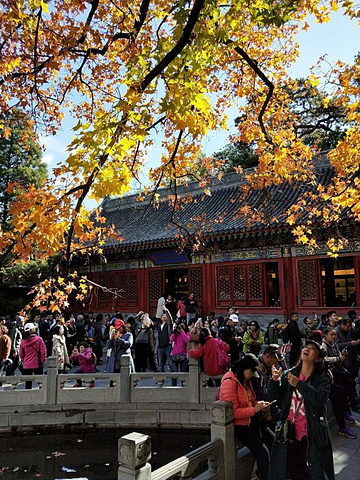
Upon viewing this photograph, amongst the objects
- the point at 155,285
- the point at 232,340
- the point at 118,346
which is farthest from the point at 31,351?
the point at 155,285

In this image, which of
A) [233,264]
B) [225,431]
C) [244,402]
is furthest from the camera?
[233,264]

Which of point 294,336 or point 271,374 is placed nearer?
point 271,374

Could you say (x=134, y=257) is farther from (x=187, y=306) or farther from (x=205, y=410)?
(x=205, y=410)

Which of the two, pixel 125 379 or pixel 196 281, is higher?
pixel 196 281

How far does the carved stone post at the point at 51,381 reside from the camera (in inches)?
294

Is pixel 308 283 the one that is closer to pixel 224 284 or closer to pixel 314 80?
pixel 224 284

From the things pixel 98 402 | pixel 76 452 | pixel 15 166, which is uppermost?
pixel 15 166

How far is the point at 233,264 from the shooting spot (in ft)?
49.5

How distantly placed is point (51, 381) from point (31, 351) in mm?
764

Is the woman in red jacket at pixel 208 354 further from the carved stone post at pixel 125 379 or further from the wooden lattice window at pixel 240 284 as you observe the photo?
the wooden lattice window at pixel 240 284

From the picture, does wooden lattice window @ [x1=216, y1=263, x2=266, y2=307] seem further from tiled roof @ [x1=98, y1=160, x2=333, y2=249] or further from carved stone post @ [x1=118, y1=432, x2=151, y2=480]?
carved stone post @ [x1=118, y1=432, x2=151, y2=480]

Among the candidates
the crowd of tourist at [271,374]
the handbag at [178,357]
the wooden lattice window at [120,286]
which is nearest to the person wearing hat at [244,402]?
the crowd of tourist at [271,374]

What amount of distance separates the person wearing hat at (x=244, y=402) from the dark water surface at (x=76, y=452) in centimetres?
294

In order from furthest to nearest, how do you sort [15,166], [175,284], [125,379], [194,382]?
[15,166], [175,284], [125,379], [194,382]
